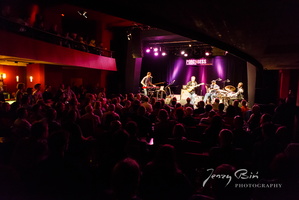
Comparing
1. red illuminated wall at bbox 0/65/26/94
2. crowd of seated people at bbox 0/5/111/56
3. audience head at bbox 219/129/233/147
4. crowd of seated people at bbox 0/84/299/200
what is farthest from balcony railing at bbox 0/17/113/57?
audience head at bbox 219/129/233/147

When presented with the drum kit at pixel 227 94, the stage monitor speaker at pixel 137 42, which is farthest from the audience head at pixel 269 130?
the drum kit at pixel 227 94

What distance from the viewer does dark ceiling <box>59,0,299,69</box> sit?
2.30 m

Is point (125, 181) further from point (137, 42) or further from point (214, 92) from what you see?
point (214, 92)

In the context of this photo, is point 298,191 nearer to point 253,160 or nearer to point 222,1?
point 253,160

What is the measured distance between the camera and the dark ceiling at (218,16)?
7.54ft

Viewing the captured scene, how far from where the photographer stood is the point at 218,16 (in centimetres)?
276

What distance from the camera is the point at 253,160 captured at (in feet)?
9.89

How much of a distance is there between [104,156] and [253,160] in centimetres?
210

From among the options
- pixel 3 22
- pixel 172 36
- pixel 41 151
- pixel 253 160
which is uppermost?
pixel 172 36

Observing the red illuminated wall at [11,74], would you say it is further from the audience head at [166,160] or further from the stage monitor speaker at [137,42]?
the audience head at [166,160]

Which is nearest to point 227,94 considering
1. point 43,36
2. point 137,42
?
point 137,42

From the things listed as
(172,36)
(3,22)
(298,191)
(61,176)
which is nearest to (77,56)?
(3,22)

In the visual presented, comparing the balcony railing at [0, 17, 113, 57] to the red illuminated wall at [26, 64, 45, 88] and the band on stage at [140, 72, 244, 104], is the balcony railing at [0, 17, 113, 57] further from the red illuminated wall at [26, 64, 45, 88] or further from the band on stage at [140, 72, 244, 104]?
the band on stage at [140, 72, 244, 104]

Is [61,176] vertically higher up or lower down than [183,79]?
lower down
